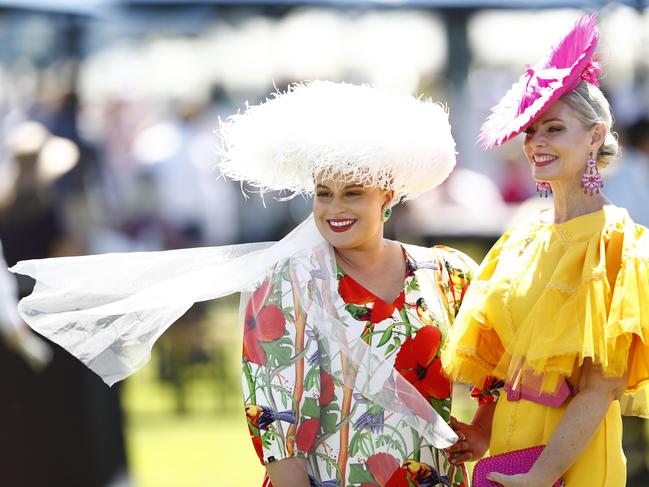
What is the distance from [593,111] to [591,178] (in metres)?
0.17

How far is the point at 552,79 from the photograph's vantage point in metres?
3.37

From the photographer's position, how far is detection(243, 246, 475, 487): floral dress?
11.3 feet

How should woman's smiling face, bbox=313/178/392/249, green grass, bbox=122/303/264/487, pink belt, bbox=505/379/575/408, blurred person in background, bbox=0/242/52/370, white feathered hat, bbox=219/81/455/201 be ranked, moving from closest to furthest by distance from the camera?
1. pink belt, bbox=505/379/575/408
2. white feathered hat, bbox=219/81/455/201
3. woman's smiling face, bbox=313/178/392/249
4. blurred person in background, bbox=0/242/52/370
5. green grass, bbox=122/303/264/487

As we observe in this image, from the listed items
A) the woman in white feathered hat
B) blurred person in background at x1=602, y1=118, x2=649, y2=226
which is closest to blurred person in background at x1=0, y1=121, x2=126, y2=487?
the woman in white feathered hat

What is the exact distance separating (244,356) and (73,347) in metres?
0.52

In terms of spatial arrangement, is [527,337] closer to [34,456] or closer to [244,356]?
[244,356]

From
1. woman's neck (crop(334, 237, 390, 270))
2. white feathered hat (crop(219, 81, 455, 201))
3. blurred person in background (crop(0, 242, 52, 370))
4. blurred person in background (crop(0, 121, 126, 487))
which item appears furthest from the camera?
blurred person in background (crop(0, 121, 126, 487))

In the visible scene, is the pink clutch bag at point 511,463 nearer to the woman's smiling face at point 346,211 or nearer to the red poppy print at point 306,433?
the red poppy print at point 306,433

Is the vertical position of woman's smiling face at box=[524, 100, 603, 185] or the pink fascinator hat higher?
the pink fascinator hat

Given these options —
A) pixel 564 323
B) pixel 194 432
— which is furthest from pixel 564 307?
pixel 194 432

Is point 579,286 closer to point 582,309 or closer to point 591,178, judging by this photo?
point 582,309

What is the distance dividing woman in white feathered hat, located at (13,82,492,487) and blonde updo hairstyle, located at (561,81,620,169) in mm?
408

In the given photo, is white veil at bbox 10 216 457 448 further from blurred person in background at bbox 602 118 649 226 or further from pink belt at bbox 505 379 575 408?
blurred person in background at bbox 602 118 649 226

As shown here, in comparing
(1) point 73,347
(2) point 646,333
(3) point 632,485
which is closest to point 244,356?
(1) point 73,347
